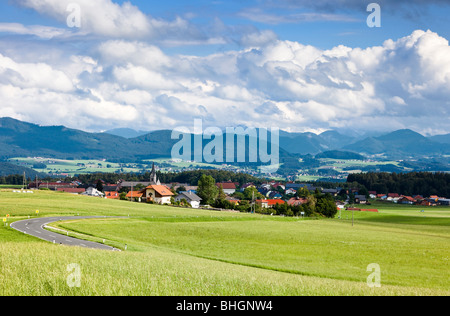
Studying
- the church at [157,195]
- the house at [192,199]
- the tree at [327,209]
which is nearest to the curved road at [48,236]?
the church at [157,195]

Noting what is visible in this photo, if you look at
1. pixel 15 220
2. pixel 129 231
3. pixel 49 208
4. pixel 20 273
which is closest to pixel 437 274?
pixel 20 273

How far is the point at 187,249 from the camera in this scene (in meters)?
47.0

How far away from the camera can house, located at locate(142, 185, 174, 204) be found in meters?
146

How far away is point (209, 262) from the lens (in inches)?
1373

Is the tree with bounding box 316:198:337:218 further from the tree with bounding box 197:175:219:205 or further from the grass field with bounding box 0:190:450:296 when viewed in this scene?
the grass field with bounding box 0:190:450:296

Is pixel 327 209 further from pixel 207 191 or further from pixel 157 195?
pixel 157 195

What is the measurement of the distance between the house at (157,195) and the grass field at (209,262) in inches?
2162

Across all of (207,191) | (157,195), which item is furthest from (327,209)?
(157,195)

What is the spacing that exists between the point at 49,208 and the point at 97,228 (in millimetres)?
29192

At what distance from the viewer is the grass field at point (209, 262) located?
677 inches

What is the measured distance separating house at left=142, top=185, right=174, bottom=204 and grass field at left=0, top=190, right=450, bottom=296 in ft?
180

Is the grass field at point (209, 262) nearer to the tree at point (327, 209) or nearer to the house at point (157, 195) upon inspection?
the house at point (157, 195)
